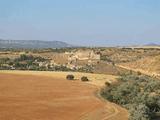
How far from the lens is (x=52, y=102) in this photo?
39.5 metres

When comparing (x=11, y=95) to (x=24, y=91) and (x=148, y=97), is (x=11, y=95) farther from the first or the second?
(x=148, y=97)

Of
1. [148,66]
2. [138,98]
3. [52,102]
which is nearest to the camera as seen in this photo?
[138,98]

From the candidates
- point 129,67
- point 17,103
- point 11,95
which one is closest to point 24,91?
point 11,95

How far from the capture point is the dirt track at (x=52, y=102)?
31.7m

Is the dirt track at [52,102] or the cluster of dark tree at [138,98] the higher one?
the cluster of dark tree at [138,98]

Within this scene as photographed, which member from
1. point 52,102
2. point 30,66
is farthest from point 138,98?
point 30,66

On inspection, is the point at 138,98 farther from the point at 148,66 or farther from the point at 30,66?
the point at 30,66

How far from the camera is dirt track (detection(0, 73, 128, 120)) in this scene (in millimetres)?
31734

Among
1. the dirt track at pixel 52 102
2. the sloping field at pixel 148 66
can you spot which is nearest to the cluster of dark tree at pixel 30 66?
the sloping field at pixel 148 66

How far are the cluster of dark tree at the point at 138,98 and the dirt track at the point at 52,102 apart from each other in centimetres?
122

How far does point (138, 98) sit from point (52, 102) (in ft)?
25.8

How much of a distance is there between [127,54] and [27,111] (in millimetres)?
77968

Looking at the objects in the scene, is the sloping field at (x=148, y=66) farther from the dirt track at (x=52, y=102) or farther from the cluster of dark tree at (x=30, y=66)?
the dirt track at (x=52, y=102)

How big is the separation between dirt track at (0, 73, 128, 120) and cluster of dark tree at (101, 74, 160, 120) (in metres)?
1.22
